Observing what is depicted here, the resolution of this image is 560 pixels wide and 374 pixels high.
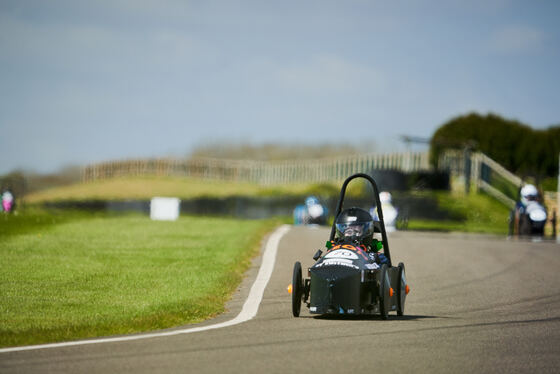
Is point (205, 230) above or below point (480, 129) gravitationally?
below

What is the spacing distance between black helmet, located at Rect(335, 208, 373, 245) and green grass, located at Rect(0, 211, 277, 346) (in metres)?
1.72

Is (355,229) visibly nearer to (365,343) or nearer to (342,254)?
(342,254)

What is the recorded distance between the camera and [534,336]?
929 centimetres

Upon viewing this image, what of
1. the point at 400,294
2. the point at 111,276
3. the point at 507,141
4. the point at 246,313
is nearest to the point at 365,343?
the point at 400,294

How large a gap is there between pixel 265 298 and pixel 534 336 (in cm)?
385

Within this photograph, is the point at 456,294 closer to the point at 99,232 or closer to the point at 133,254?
the point at 133,254

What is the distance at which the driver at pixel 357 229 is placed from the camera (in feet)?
35.0

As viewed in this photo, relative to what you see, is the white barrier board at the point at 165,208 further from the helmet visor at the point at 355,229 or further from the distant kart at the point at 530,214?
the helmet visor at the point at 355,229

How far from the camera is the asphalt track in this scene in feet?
24.2

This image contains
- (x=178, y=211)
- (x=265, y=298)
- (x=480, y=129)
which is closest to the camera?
(x=265, y=298)

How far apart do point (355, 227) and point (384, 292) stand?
38.4 inches

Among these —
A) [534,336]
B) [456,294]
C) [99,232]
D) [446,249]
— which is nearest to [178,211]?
[99,232]

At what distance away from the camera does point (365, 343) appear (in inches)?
335

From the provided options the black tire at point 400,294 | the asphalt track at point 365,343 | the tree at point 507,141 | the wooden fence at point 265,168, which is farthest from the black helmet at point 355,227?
the tree at point 507,141
